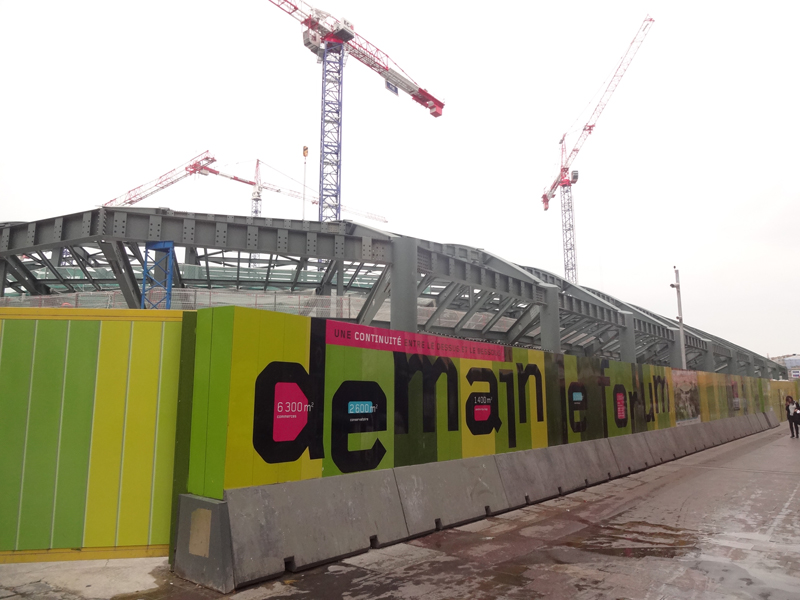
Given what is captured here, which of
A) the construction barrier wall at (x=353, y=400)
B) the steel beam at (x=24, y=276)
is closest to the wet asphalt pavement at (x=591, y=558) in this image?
the construction barrier wall at (x=353, y=400)

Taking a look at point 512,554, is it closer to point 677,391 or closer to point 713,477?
point 713,477

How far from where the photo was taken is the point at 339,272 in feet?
96.1

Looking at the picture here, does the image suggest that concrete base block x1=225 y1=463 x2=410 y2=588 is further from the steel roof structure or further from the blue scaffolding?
the blue scaffolding

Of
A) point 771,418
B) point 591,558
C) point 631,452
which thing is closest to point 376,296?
point 631,452

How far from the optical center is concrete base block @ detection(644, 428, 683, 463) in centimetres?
1459

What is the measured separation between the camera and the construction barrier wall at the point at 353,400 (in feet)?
18.2

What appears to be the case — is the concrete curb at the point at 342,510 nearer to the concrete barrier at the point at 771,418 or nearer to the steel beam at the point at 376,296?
the steel beam at the point at 376,296

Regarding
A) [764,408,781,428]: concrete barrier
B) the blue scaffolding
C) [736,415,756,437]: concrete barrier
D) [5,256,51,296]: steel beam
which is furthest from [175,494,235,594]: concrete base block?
[764,408,781,428]: concrete barrier

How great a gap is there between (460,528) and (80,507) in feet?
15.6

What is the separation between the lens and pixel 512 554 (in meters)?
6.18

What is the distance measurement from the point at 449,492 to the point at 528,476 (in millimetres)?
2318

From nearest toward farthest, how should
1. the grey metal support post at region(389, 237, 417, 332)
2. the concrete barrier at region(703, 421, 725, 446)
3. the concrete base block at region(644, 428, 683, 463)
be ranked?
the concrete base block at region(644, 428, 683, 463), the grey metal support post at region(389, 237, 417, 332), the concrete barrier at region(703, 421, 725, 446)

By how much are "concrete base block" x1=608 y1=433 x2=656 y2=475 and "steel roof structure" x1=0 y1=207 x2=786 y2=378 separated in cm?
675

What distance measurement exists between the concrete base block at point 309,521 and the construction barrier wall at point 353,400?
6.4 inches
